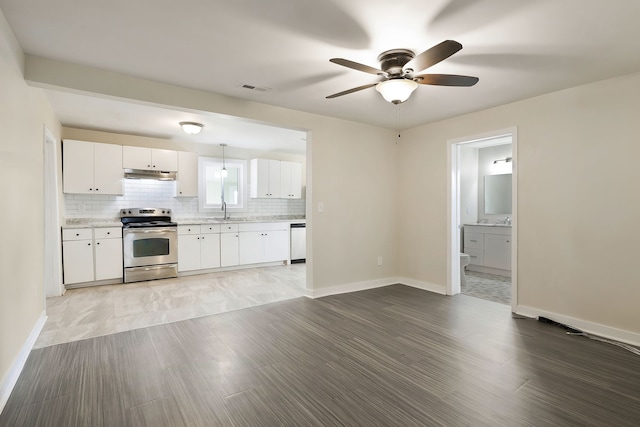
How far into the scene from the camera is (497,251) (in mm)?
5641

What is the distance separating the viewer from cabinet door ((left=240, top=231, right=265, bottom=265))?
6.09 metres

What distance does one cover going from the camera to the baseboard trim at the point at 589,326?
2846mm

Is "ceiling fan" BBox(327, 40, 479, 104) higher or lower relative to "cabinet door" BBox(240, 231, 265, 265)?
higher

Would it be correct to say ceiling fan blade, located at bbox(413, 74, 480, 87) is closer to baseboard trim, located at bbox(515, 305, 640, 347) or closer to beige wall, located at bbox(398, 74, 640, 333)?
beige wall, located at bbox(398, 74, 640, 333)

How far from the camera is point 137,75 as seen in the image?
9.72 ft

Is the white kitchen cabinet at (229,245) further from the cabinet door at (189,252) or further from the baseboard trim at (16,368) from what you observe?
the baseboard trim at (16,368)

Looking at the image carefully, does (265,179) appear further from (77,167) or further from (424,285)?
(424,285)

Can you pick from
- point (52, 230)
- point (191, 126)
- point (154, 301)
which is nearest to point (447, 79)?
point (191, 126)

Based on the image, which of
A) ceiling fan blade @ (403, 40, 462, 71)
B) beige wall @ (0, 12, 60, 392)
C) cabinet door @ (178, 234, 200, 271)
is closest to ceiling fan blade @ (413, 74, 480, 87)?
ceiling fan blade @ (403, 40, 462, 71)

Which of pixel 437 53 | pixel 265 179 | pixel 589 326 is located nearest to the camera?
pixel 437 53

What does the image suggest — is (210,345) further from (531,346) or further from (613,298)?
(613,298)

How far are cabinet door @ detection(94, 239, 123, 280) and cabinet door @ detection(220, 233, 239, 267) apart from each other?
1.58 metres

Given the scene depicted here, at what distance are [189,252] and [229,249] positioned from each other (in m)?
0.70

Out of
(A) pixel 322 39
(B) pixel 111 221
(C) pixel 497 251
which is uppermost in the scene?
(A) pixel 322 39
